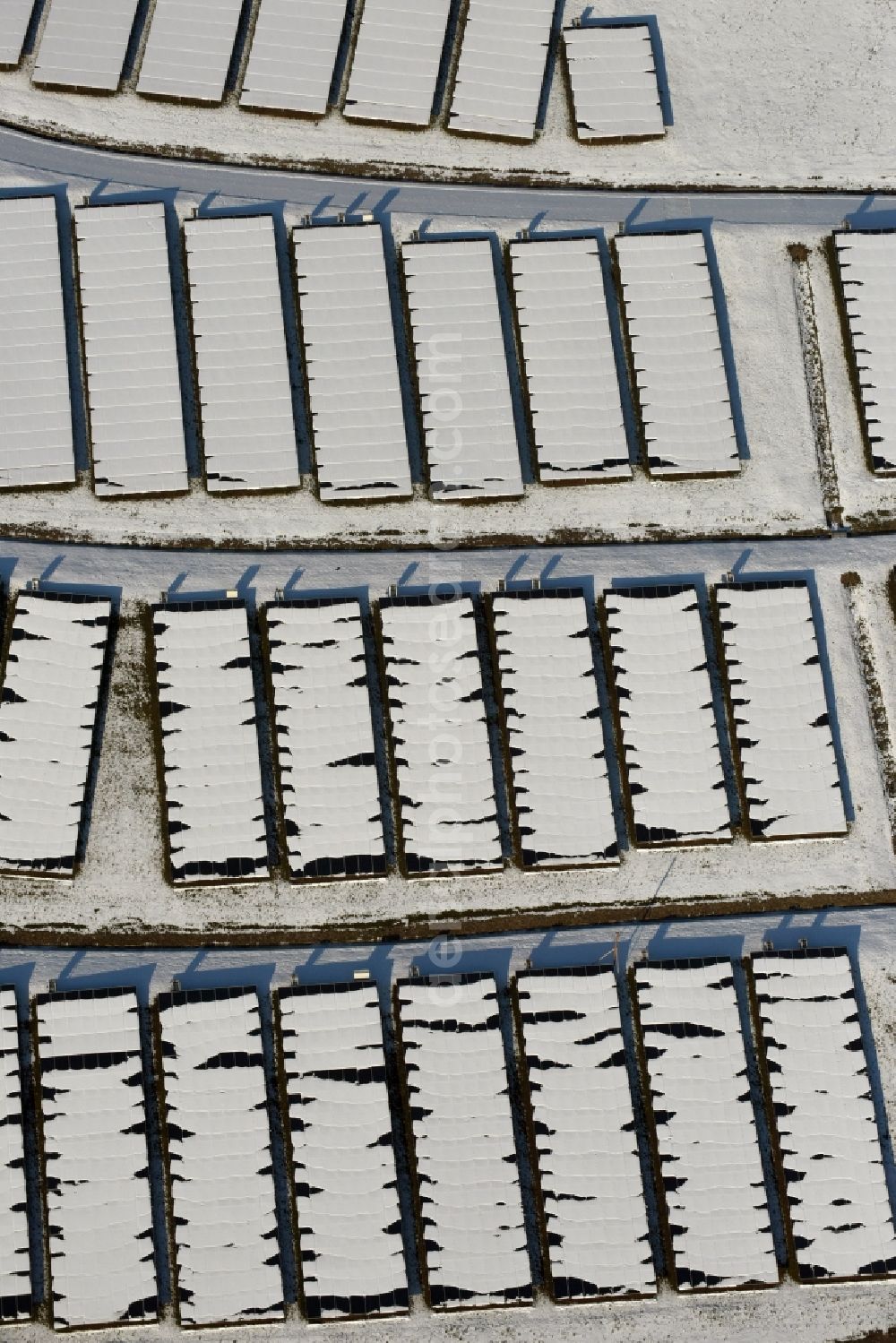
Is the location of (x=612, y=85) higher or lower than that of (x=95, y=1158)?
higher

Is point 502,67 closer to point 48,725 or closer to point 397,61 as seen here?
point 397,61

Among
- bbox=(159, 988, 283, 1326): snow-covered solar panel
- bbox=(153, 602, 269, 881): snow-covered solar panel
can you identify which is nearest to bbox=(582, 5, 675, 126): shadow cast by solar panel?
bbox=(153, 602, 269, 881): snow-covered solar panel

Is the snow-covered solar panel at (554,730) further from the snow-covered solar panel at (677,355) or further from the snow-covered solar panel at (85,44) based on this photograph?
the snow-covered solar panel at (85,44)

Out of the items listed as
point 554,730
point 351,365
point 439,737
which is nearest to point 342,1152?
point 439,737

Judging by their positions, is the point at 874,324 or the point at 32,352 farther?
the point at 874,324

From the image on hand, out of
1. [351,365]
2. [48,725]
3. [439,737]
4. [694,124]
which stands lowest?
[439,737]

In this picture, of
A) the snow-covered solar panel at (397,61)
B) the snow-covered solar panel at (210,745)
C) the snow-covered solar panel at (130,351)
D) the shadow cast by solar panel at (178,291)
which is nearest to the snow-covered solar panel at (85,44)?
the shadow cast by solar panel at (178,291)

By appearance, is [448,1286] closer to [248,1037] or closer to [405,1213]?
[405,1213]
